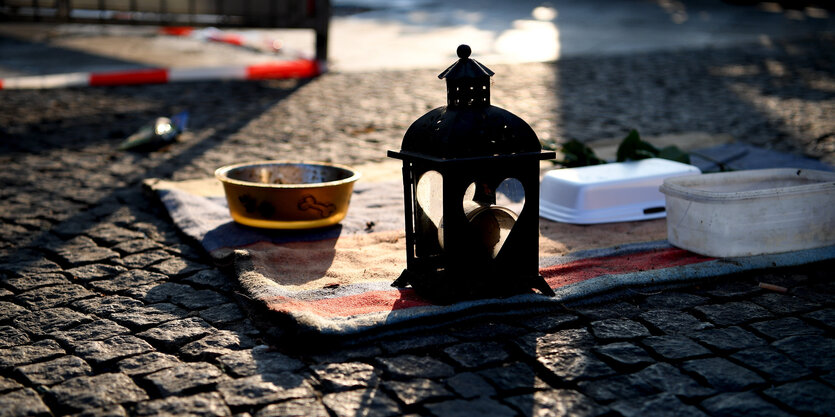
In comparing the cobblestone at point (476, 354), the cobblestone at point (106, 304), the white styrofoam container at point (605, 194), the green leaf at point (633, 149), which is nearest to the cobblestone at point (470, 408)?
the cobblestone at point (476, 354)

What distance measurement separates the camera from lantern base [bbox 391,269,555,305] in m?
3.22

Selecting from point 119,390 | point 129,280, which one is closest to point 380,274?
point 129,280

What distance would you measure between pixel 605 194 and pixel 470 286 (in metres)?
1.45

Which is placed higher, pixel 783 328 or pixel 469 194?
pixel 469 194

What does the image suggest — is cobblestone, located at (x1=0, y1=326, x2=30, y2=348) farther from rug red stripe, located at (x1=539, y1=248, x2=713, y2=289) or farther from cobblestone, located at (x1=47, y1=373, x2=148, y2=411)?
rug red stripe, located at (x1=539, y1=248, x2=713, y2=289)

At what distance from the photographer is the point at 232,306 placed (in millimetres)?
3344

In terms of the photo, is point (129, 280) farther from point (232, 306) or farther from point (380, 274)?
point (380, 274)

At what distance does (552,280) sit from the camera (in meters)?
3.53

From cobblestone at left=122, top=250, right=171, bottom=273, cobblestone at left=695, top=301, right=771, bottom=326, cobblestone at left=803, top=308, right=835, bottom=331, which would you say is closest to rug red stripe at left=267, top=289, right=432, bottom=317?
cobblestone at left=122, top=250, right=171, bottom=273

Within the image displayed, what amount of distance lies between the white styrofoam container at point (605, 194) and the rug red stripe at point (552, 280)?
553mm

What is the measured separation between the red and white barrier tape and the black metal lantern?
6500 mm

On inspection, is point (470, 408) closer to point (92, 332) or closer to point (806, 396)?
point (806, 396)

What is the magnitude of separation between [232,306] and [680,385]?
1706mm

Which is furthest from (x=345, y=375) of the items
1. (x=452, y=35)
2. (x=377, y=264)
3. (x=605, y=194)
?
(x=452, y=35)
